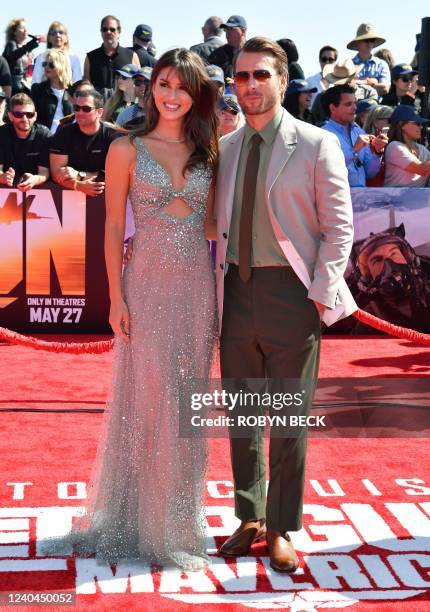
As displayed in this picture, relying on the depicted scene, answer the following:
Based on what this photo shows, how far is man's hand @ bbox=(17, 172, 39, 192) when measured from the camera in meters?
7.75

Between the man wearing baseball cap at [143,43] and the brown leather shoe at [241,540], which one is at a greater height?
the man wearing baseball cap at [143,43]

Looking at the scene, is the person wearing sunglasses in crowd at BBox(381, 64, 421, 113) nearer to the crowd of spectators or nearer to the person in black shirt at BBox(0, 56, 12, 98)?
the crowd of spectators

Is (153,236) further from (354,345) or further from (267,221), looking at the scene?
(354,345)

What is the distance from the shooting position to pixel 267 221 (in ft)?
11.6

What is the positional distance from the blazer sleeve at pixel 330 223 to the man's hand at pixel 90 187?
14.7 feet

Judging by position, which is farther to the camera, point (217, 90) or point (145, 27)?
point (145, 27)

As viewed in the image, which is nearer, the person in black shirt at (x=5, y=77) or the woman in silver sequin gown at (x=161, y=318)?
the woman in silver sequin gown at (x=161, y=318)

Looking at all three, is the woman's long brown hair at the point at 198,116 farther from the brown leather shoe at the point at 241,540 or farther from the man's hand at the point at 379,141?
the man's hand at the point at 379,141

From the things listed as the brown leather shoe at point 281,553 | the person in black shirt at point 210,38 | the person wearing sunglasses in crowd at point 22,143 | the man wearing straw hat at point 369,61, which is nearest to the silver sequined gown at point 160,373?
the brown leather shoe at point 281,553

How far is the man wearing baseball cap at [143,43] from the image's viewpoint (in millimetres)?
11039

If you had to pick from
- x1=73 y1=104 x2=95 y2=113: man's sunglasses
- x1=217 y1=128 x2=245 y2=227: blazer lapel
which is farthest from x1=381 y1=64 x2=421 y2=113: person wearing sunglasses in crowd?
x1=217 y1=128 x2=245 y2=227: blazer lapel

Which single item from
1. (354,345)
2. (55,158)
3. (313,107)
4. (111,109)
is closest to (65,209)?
(55,158)

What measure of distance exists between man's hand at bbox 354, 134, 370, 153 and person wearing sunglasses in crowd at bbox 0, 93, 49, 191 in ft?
8.66

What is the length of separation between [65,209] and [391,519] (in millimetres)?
4656
